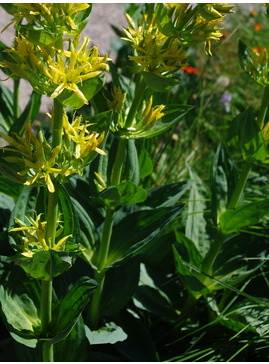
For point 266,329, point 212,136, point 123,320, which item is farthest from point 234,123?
point 212,136

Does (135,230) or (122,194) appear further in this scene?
(135,230)

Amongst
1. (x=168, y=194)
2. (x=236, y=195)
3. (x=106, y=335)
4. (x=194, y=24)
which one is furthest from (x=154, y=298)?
(x=194, y=24)

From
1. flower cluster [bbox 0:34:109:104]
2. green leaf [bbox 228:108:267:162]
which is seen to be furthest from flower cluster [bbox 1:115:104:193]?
green leaf [bbox 228:108:267:162]

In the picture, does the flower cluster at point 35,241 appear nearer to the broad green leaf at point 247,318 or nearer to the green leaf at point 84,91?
the green leaf at point 84,91

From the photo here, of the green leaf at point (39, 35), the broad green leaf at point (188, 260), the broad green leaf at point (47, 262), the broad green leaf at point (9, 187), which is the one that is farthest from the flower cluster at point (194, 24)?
the broad green leaf at point (9, 187)

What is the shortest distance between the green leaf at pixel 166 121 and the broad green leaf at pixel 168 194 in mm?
488

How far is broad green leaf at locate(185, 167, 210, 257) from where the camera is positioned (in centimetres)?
231

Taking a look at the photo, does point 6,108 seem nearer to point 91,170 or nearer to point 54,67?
point 91,170

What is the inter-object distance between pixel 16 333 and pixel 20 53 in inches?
35.8

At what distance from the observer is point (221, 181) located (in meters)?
2.14

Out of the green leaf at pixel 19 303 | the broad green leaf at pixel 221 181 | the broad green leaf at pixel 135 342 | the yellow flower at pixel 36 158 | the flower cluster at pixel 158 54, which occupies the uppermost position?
the flower cluster at pixel 158 54

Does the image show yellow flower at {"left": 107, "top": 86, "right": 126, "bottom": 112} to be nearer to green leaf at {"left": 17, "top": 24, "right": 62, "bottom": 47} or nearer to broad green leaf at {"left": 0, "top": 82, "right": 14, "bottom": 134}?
green leaf at {"left": 17, "top": 24, "right": 62, "bottom": 47}

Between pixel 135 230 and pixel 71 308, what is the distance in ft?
1.49

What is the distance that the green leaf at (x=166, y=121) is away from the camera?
1.63m
